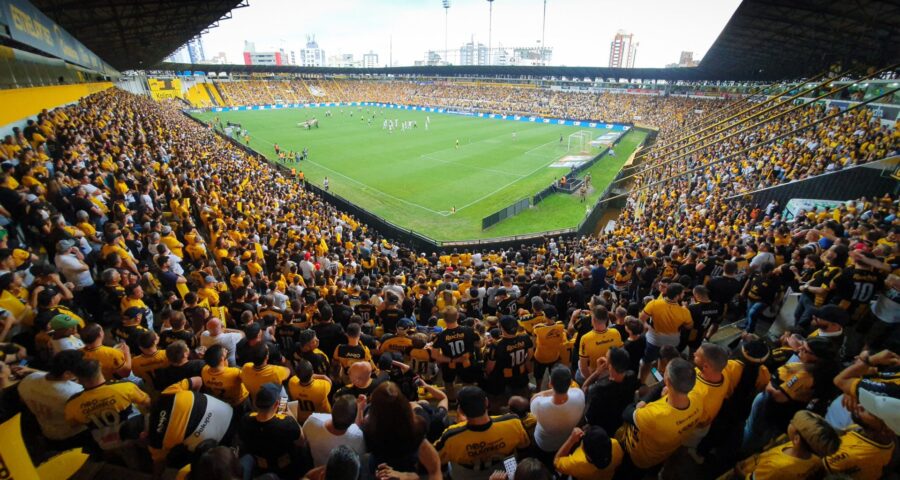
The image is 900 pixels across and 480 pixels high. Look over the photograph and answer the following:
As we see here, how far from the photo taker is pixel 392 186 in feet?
96.2

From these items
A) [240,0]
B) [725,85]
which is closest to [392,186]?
[240,0]

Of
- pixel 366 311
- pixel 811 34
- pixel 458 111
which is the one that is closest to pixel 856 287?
pixel 366 311

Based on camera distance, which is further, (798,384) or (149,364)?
(149,364)

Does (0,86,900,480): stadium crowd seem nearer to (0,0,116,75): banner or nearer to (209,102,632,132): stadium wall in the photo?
(0,0,116,75): banner

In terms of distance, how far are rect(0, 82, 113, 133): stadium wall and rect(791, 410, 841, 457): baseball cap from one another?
60.5 ft

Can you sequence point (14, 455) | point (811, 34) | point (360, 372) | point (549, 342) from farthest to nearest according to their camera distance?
point (811, 34) < point (549, 342) < point (360, 372) < point (14, 455)

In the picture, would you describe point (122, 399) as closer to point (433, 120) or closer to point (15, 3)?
point (15, 3)

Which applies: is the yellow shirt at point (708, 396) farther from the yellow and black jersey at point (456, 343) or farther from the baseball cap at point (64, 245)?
the baseball cap at point (64, 245)

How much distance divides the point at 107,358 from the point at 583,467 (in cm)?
457

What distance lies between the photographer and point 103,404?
339 centimetres

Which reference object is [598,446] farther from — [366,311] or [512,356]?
[366,311]

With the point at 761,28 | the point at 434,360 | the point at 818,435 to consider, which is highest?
the point at 761,28

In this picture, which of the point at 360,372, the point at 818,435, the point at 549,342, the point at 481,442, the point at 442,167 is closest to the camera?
the point at 818,435

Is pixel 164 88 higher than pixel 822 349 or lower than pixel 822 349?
higher
